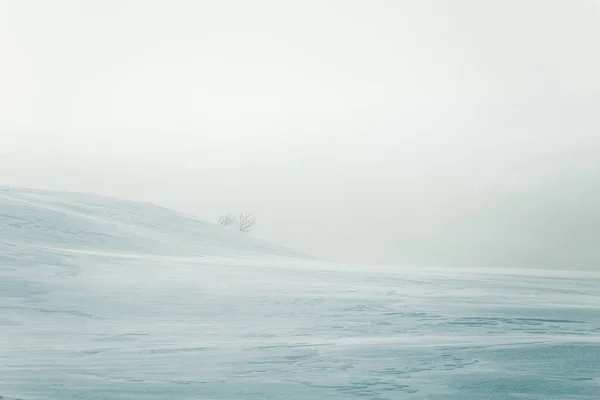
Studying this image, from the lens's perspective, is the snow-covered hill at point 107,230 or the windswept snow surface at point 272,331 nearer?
the windswept snow surface at point 272,331

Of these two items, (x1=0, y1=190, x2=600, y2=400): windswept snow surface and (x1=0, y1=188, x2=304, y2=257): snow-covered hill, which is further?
(x1=0, y1=188, x2=304, y2=257): snow-covered hill

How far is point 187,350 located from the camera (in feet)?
14.6

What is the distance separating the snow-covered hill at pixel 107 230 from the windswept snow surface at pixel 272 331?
0.74 ft

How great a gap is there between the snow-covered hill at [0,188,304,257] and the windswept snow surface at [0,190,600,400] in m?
0.23

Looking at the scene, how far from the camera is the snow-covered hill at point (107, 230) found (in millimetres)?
10656

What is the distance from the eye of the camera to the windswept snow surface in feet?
11.9

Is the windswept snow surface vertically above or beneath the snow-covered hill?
beneath

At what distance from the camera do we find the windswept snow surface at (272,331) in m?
3.62

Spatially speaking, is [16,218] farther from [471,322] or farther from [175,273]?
[471,322]

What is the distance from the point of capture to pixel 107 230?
12.6 meters

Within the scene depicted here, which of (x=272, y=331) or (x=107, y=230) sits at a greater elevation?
(x=107, y=230)

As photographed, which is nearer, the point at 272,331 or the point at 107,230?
the point at 272,331

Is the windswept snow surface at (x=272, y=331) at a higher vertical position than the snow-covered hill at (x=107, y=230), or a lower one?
lower

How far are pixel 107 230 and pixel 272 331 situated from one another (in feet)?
26.4
